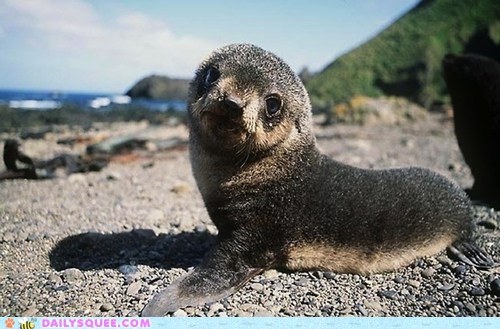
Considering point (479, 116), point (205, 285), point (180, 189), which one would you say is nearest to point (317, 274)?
point (205, 285)

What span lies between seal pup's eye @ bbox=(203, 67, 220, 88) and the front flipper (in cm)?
80

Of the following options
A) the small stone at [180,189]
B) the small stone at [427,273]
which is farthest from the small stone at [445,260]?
the small stone at [180,189]

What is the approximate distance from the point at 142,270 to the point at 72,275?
1.09 ft

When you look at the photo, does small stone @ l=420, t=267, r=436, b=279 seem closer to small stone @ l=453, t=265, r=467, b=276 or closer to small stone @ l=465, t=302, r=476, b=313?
small stone @ l=453, t=265, r=467, b=276

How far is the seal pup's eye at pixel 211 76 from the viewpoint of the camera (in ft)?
7.56

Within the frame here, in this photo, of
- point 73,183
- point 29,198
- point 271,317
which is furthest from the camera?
point 73,183

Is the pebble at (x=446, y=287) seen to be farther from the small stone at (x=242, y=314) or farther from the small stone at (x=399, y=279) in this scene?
the small stone at (x=242, y=314)

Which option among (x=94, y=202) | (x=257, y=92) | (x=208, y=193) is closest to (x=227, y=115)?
(x=257, y=92)

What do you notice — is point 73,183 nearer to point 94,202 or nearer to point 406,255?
point 94,202

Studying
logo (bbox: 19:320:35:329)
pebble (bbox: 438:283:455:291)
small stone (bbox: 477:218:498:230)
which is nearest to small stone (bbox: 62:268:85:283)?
logo (bbox: 19:320:35:329)

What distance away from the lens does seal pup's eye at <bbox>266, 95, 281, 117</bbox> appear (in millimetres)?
2289

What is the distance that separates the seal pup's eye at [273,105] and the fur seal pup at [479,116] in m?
2.28

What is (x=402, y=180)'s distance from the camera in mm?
2594

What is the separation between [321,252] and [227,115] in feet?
2.67
